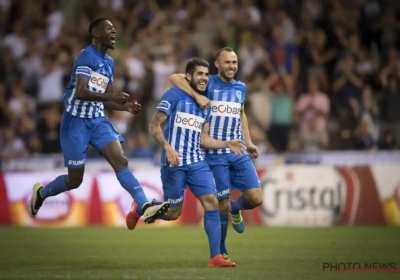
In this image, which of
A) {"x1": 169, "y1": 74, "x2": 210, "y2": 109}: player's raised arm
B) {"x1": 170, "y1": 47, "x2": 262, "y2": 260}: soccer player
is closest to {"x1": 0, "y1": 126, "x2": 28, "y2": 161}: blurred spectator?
{"x1": 170, "y1": 47, "x2": 262, "y2": 260}: soccer player

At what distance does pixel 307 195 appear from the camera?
18.9m

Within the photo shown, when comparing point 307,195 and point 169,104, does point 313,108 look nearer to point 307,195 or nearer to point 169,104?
point 307,195

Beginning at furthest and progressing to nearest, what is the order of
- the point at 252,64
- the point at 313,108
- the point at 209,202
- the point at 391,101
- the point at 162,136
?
the point at 252,64
the point at 391,101
the point at 313,108
the point at 162,136
the point at 209,202

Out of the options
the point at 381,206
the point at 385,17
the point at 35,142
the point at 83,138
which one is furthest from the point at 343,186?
the point at 83,138

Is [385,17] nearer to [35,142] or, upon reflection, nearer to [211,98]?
[35,142]

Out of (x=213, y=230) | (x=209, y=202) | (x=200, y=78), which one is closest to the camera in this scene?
(x=213, y=230)

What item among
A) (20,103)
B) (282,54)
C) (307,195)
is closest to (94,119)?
(307,195)

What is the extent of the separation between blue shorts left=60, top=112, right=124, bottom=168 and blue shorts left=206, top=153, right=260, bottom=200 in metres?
1.32

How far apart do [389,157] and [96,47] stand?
31.2ft

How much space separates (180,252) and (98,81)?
2.87 metres

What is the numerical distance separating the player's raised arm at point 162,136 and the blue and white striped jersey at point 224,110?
3.03 ft

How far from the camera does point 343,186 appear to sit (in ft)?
62.1

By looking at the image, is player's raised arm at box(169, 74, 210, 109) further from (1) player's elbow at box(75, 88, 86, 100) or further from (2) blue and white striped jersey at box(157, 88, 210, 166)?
(1) player's elbow at box(75, 88, 86, 100)

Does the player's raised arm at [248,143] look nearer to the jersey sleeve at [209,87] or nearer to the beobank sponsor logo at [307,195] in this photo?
the jersey sleeve at [209,87]
